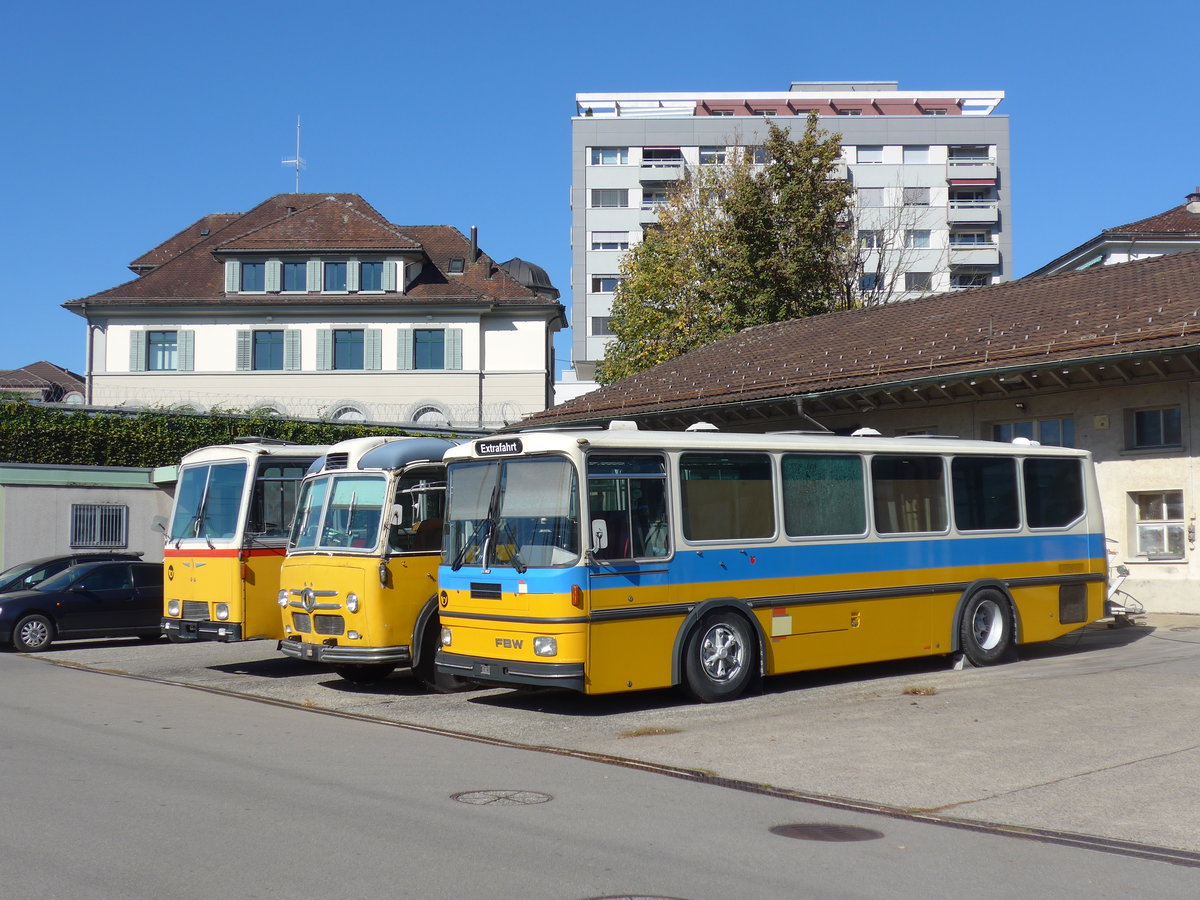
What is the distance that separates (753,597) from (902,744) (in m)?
3.02

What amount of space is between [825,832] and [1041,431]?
1512cm

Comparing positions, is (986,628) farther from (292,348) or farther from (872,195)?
(872,195)

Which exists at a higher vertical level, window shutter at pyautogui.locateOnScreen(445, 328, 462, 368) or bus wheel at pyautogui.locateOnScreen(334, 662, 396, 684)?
window shutter at pyautogui.locateOnScreen(445, 328, 462, 368)

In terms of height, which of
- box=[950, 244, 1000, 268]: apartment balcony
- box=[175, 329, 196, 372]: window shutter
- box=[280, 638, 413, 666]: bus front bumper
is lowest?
box=[280, 638, 413, 666]: bus front bumper

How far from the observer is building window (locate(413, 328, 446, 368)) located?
57031 millimetres

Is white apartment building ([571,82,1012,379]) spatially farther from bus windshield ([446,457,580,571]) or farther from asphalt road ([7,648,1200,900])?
asphalt road ([7,648,1200,900])

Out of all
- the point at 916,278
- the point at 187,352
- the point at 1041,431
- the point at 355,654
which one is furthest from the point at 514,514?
the point at 916,278

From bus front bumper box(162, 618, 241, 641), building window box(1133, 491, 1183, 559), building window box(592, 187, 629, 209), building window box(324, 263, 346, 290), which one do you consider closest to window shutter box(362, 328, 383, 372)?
building window box(324, 263, 346, 290)

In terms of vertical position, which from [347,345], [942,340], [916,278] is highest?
[916,278]

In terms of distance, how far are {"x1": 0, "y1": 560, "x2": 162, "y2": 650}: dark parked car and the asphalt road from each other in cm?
1104

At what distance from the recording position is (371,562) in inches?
538

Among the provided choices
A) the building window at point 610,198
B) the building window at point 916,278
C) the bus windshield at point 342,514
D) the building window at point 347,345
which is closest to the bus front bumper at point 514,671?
the bus windshield at point 342,514

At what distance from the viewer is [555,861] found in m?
6.56

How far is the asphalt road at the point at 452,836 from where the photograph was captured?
6.09 metres
